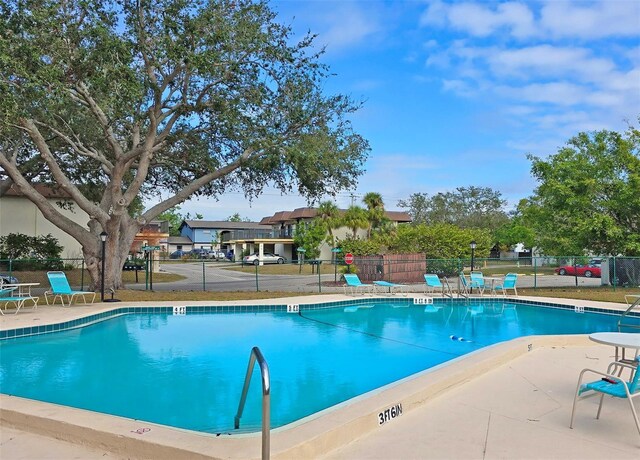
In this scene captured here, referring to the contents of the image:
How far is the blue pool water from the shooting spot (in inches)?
238

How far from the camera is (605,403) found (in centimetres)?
498

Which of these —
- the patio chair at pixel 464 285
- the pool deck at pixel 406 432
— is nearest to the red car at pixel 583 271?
the patio chair at pixel 464 285

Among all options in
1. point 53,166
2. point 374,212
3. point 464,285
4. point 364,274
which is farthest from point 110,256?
point 374,212

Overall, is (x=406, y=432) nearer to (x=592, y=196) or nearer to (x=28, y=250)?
(x=592, y=196)

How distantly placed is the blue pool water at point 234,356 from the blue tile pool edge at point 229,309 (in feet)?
0.66

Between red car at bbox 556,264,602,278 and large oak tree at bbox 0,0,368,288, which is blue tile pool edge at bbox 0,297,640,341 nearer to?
large oak tree at bbox 0,0,368,288

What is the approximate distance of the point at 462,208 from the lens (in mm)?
61781

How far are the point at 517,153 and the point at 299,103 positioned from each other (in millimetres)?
10761

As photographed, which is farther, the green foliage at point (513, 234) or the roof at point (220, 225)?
the roof at point (220, 225)

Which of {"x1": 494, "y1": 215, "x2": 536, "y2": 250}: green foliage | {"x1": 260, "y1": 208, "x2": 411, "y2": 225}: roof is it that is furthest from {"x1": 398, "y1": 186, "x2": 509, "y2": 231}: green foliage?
{"x1": 260, "y1": 208, "x2": 411, "y2": 225}: roof

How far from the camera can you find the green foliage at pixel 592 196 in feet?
62.7

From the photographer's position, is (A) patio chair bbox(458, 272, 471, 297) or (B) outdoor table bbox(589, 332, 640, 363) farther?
(A) patio chair bbox(458, 272, 471, 297)

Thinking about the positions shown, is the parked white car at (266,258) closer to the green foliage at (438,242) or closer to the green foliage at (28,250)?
the green foliage at (438,242)

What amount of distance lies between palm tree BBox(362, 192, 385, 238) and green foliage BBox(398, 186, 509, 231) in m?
26.8
